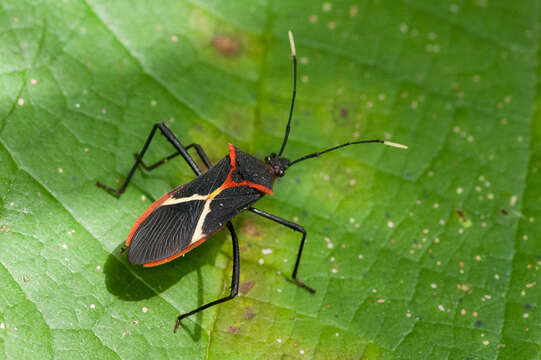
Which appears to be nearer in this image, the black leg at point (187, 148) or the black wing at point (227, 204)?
the black wing at point (227, 204)

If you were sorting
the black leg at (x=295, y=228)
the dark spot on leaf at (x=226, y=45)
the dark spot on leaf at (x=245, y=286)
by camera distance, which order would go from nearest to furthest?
the dark spot on leaf at (x=245, y=286) → the black leg at (x=295, y=228) → the dark spot on leaf at (x=226, y=45)

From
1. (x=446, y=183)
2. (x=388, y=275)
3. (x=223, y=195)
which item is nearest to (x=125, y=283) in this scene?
(x=223, y=195)

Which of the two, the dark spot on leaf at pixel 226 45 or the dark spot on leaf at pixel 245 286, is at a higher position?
the dark spot on leaf at pixel 226 45

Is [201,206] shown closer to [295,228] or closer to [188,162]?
[188,162]

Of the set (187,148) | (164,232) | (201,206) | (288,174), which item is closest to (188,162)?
(187,148)

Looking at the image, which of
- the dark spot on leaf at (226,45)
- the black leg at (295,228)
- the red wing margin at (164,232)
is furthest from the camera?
the dark spot on leaf at (226,45)

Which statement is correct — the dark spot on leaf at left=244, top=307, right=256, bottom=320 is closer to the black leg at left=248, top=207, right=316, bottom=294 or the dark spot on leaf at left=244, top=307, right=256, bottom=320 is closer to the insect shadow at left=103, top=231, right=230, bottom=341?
the insect shadow at left=103, top=231, right=230, bottom=341

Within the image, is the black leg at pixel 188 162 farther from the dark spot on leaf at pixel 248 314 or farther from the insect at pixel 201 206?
the dark spot on leaf at pixel 248 314

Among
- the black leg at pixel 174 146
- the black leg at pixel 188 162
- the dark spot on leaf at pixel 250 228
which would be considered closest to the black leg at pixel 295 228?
the dark spot on leaf at pixel 250 228
